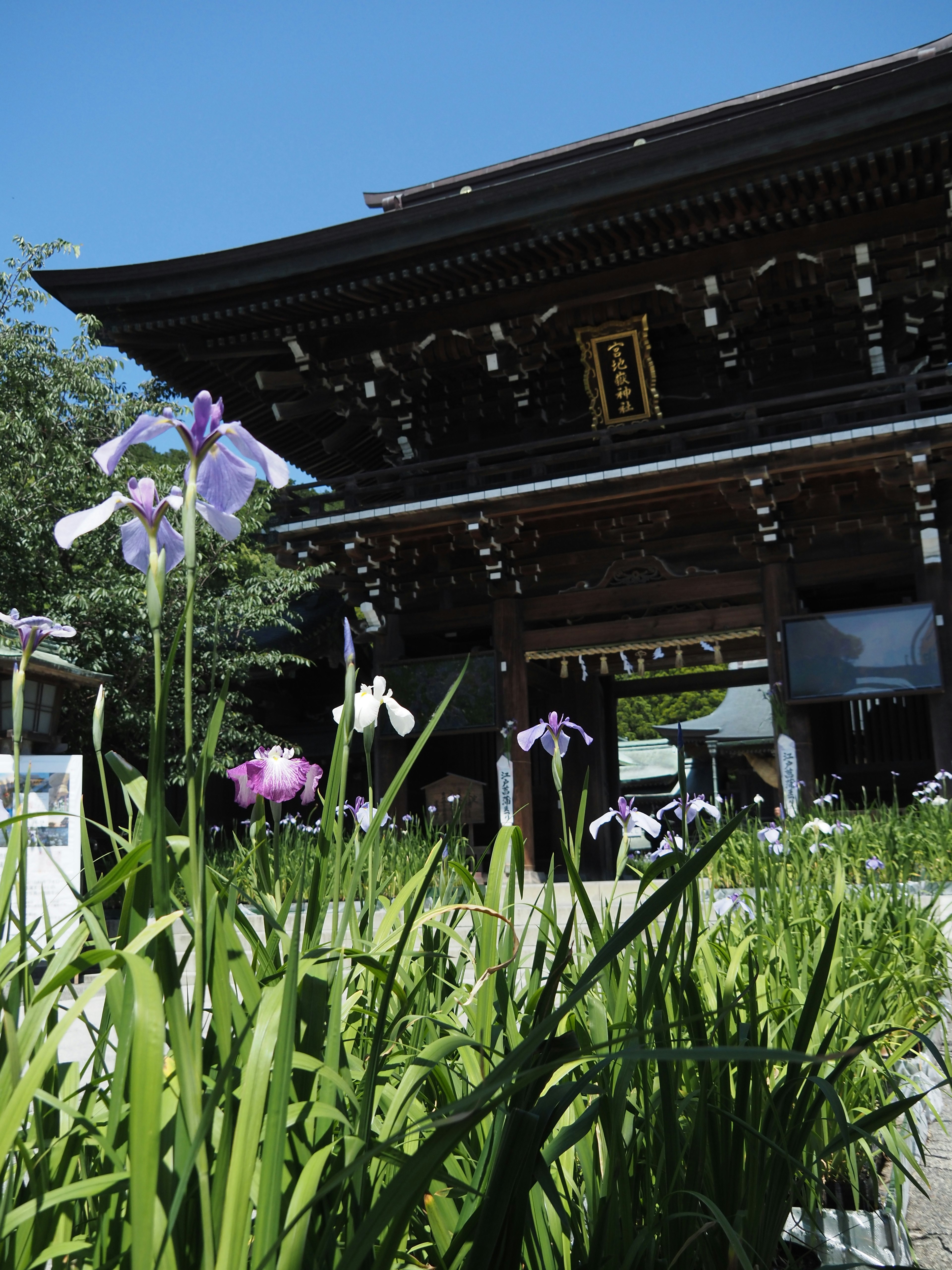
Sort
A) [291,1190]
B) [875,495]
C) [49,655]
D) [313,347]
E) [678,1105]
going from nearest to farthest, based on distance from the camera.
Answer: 1. [291,1190]
2. [678,1105]
3. [49,655]
4. [875,495]
5. [313,347]

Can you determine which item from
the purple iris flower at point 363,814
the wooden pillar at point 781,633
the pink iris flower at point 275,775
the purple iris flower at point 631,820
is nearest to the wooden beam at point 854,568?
the wooden pillar at point 781,633

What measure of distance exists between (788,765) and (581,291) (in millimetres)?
4788

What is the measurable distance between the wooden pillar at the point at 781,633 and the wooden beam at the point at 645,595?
185 millimetres

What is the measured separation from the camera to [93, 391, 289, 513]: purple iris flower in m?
0.87

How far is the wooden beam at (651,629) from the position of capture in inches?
342

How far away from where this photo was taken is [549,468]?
9.53 m

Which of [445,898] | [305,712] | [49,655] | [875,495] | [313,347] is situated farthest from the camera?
[305,712]

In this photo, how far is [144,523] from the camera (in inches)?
34.9

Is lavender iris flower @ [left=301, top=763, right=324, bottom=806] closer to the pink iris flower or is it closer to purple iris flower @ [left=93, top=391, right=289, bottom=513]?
the pink iris flower

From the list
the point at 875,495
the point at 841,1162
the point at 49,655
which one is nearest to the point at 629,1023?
the point at 841,1162

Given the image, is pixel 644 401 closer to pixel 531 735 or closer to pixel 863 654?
pixel 863 654

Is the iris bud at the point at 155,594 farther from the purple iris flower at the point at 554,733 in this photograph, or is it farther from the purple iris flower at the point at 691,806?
the purple iris flower at the point at 691,806

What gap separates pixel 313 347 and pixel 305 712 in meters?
5.55

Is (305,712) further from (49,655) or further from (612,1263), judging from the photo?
(612,1263)
